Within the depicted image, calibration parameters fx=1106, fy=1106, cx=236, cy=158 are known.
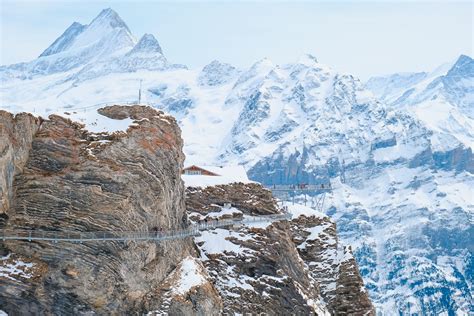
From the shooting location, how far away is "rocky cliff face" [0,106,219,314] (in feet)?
370

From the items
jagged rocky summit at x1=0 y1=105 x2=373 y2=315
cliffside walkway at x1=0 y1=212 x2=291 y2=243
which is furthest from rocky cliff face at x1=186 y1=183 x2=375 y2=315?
cliffside walkway at x1=0 y1=212 x2=291 y2=243

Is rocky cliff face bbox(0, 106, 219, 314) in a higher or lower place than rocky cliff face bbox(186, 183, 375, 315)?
higher

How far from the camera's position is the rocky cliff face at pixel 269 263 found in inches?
5561

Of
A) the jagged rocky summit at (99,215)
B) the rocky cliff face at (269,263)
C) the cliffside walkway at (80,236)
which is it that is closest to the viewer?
the jagged rocky summit at (99,215)

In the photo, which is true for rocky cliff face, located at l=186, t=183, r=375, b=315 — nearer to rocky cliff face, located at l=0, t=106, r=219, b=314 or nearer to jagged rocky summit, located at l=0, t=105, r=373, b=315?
jagged rocky summit, located at l=0, t=105, r=373, b=315

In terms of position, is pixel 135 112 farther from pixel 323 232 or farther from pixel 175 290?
pixel 323 232

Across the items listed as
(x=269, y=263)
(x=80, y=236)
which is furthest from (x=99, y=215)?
(x=269, y=263)

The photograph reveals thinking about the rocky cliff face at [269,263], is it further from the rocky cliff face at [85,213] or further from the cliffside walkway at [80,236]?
the cliffside walkway at [80,236]

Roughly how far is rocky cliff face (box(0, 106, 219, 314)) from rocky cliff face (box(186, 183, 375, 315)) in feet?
56.6

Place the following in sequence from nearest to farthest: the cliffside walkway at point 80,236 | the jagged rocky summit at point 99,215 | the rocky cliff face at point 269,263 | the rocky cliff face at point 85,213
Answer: the rocky cliff face at point 85,213, the jagged rocky summit at point 99,215, the cliffside walkway at point 80,236, the rocky cliff face at point 269,263

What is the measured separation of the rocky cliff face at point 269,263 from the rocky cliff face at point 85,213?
1725cm

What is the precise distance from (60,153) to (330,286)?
58.8m

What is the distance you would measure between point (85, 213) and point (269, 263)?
35.9m

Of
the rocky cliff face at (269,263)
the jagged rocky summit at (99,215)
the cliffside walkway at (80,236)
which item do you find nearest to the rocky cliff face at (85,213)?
the jagged rocky summit at (99,215)
